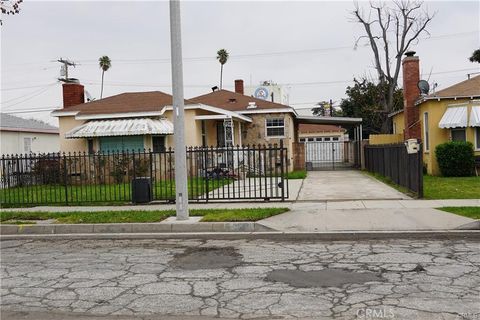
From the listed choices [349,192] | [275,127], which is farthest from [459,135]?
[275,127]

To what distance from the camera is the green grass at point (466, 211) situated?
10378 mm

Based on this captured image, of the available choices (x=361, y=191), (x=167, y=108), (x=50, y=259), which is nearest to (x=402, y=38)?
(x=167, y=108)

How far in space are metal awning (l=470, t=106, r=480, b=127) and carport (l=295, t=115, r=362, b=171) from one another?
31.5 feet

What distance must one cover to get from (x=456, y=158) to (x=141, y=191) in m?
13.5

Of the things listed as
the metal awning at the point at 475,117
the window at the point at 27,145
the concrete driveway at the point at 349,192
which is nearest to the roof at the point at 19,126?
the window at the point at 27,145

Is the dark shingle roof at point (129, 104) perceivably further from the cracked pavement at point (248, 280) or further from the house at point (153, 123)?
the cracked pavement at point (248, 280)

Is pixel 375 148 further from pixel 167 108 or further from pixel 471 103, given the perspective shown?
pixel 167 108

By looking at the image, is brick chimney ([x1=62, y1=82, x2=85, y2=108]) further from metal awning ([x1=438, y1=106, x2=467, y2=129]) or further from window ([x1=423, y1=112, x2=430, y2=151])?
metal awning ([x1=438, y1=106, x2=467, y2=129])

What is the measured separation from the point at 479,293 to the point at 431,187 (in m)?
11.4

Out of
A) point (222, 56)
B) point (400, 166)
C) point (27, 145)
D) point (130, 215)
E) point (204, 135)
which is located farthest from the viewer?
point (222, 56)

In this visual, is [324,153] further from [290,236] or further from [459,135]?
[290,236]

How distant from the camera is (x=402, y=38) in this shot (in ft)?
119

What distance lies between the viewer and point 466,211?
10875 millimetres

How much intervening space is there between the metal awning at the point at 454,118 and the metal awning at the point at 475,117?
0.27m
